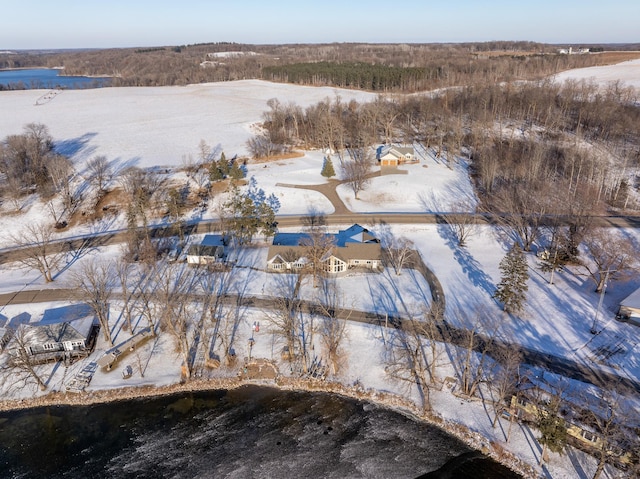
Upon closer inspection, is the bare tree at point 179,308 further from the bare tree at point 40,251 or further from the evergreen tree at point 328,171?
the evergreen tree at point 328,171

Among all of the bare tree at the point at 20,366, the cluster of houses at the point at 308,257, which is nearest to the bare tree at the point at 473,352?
the cluster of houses at the point at 308,257

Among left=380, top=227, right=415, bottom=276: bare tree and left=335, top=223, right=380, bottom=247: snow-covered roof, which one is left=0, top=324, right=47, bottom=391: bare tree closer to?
left=335, top=223, right=380, bottom=247: snow-covered roof

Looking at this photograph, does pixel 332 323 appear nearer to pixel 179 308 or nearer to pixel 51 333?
pixel 179 308

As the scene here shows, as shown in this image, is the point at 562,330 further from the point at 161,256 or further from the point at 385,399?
the point at 161,256

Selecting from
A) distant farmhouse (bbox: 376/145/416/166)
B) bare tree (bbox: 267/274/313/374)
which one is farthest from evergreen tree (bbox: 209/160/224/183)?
distant farmhouse (bbox: 376/145/416/166)

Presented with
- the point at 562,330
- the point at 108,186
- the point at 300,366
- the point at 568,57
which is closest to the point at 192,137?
the point at 108,186

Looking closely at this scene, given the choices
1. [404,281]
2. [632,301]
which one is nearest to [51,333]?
[404,281]
